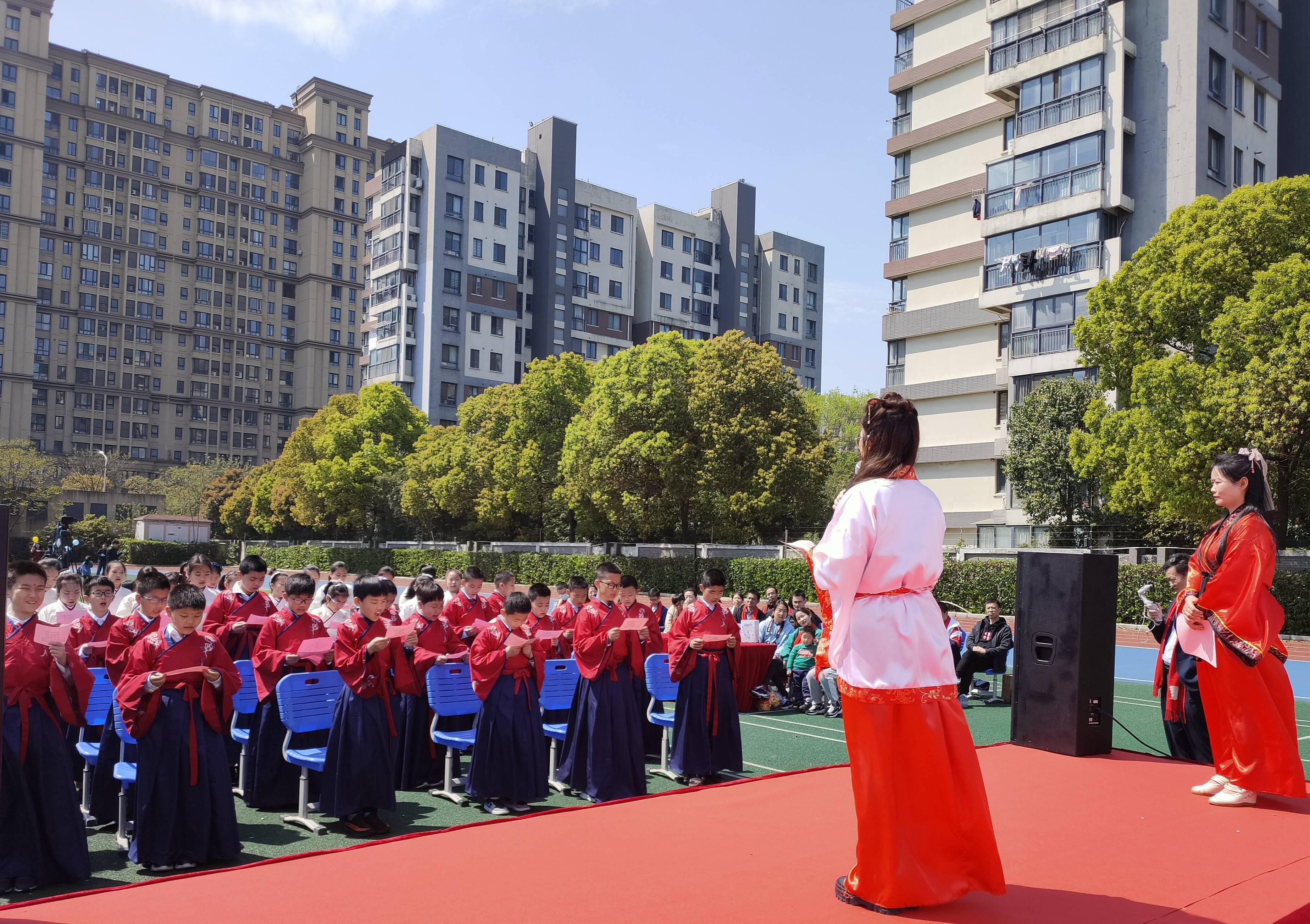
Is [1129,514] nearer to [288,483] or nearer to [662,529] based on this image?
[662,529]

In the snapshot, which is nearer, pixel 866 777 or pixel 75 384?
pixel 866 777

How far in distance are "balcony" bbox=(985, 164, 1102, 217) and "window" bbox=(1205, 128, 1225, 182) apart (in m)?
3.23

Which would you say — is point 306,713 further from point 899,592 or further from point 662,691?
point 899,592

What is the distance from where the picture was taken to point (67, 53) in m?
81.8

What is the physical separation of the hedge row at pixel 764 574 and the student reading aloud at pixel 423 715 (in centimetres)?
450

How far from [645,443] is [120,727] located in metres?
20.2

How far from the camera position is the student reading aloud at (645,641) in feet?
28.1

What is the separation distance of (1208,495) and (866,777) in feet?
59.0

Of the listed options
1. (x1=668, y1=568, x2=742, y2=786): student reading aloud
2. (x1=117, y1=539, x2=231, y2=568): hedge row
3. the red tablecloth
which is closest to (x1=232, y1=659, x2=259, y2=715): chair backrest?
(x1=668, y1=568, x2=742, y2=786): student reading aloud

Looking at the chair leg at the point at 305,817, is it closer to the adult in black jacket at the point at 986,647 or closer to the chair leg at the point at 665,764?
the chair leg at the point at 665,764

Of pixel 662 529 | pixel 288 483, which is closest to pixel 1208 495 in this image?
pixel 662 529

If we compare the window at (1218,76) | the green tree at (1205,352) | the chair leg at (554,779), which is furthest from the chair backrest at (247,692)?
the window at (1218,76)

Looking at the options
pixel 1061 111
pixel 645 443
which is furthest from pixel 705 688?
pixel 1061 111

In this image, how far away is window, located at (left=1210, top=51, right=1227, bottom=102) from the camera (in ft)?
95.9
